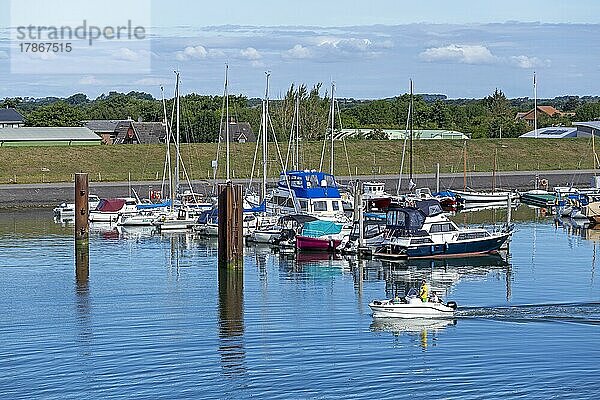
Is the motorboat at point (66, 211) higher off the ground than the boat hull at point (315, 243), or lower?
higher

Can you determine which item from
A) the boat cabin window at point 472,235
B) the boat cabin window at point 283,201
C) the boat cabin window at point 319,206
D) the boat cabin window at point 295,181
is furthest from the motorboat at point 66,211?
the boat cabin window at point 472,235

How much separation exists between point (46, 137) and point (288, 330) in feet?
267

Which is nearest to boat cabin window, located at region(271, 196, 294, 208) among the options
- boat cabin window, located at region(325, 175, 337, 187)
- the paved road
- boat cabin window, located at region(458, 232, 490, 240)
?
boat cabin window, located at region(325, 175, 337, 187)

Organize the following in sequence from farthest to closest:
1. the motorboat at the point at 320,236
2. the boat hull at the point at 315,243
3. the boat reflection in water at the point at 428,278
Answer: the motorboat at the point at 320,236, the boat hull at the point at 315,243, the boat reflection in water at the point at 428,278

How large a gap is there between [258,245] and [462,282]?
14912 mm

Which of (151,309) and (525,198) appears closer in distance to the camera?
(151,309)

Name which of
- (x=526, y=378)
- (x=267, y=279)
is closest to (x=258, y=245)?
(x=267, y=279)

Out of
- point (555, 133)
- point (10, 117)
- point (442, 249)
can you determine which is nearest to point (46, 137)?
point (10, 117)

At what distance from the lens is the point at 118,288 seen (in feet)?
145

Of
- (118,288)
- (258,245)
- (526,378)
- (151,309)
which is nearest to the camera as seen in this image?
(526,378)

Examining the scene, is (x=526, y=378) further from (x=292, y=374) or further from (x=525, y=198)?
(x=525, y=198)

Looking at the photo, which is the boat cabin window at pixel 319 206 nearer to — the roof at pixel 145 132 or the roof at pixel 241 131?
the roof at pixel 241 131

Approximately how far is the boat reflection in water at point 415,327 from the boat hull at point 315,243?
17.4 meters

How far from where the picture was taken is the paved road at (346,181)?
267ft
